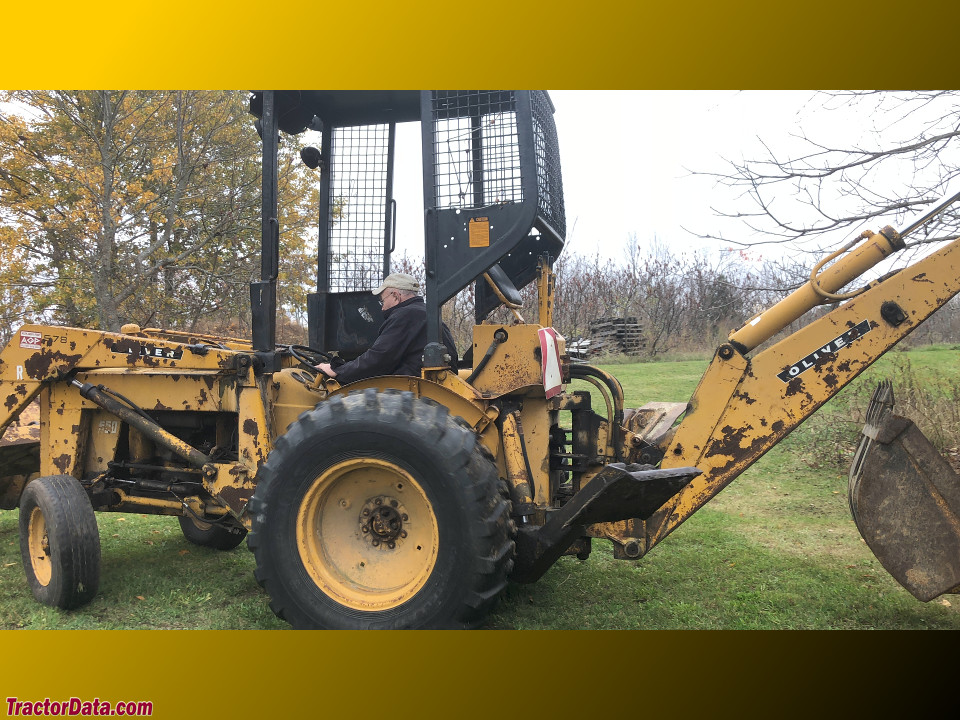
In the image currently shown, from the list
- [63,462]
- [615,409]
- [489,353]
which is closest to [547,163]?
[489,353]

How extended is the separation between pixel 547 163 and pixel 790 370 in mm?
1750

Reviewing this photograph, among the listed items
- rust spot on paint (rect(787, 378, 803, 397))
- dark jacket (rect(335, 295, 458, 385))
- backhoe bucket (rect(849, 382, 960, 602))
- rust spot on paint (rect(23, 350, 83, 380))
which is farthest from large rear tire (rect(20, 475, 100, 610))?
backhoe bucket (rect(849, 382, 960, 602))

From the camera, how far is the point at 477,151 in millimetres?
3996

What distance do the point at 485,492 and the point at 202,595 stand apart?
2222 mm

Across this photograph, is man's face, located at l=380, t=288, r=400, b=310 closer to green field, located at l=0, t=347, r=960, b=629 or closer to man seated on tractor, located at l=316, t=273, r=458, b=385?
man seated on tractor, located at l=316, t=273, r=458, b=385

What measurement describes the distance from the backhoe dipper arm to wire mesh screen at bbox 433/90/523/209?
1.50 meters

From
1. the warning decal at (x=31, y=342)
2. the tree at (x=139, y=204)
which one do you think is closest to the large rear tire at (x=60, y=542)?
the warning decal at (x=31, y=342)

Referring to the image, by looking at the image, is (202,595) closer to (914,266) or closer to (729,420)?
(729,420)

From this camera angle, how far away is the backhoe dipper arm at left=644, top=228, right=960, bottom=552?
3.81 meters

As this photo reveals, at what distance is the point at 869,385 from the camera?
9344 mm

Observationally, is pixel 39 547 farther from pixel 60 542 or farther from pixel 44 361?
pixel 44 361

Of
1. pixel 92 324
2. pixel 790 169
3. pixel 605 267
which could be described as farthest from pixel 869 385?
pixel 92 324

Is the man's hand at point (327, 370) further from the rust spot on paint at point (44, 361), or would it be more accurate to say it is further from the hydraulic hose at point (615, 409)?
the rust spot on paint at point (44, 361)

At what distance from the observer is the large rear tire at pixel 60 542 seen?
4160 mm
